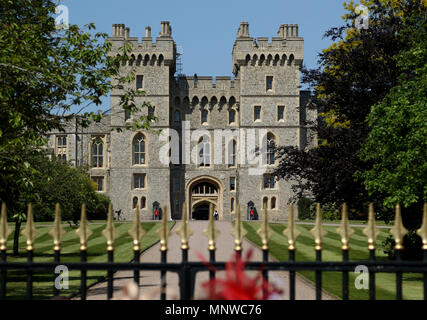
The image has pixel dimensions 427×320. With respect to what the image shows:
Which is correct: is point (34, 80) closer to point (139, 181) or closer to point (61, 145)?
point (139, 181)

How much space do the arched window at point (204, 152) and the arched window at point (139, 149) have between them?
520cm

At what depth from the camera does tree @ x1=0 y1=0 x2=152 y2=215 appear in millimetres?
8133

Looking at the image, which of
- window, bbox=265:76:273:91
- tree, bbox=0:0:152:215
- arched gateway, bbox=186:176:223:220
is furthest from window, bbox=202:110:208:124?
tree, bbox=0:0:152:215

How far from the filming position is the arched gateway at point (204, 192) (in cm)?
4588

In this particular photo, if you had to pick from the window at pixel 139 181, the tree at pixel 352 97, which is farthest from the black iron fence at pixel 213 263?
the window at pixel 139 181

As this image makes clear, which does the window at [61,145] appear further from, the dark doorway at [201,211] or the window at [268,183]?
the window at [268,183]

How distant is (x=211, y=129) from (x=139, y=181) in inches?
314

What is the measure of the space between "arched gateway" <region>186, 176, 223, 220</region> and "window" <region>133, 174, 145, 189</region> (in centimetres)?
398

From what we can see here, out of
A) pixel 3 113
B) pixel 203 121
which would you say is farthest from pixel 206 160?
pixel 3 113

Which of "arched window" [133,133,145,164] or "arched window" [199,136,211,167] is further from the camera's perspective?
"arched window" [199,136,211,167]

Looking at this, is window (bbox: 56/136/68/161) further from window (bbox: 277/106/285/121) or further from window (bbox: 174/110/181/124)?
window (bbox: 277/106/285/121)

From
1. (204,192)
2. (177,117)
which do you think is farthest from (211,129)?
(204,192)

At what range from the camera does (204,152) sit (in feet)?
153
